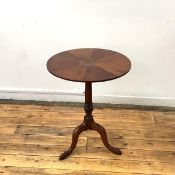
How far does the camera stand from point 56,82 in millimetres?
3088

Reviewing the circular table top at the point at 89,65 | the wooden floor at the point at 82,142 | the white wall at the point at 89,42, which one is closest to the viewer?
the circular table top at the point at 89,65

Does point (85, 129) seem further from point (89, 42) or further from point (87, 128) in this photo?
point (89, 42)

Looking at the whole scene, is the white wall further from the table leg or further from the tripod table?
the table leg

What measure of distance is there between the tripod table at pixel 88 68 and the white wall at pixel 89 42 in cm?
55

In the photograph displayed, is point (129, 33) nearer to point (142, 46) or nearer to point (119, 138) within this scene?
point (142, 46)

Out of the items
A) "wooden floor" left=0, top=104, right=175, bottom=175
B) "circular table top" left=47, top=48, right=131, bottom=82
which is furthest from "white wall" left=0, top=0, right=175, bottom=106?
"circular table top" left=47, top=48, right=131, bottom=82

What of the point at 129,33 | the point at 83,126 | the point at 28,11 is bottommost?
the point at 83,126

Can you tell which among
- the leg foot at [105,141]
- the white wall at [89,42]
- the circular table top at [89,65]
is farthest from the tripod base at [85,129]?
the white wall at [89,42]

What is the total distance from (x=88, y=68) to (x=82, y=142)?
79 centimetres

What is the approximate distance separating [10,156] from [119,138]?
0.92m

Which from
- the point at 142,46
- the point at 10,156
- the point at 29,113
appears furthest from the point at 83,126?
the point at 142,46

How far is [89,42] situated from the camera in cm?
288

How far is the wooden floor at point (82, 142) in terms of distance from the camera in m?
2.27

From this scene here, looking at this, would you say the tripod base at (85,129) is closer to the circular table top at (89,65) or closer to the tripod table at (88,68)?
the tripod table at (88,68)
